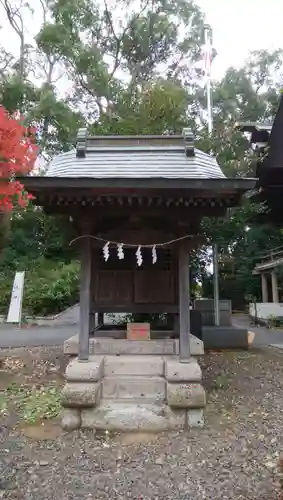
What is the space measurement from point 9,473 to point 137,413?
66.3 inches

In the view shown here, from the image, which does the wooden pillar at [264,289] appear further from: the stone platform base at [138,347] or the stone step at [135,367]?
the stone step at [135,367]

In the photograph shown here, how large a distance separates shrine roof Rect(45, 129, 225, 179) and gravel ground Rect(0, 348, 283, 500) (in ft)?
10.3

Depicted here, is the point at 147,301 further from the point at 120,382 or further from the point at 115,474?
the point at 115,474

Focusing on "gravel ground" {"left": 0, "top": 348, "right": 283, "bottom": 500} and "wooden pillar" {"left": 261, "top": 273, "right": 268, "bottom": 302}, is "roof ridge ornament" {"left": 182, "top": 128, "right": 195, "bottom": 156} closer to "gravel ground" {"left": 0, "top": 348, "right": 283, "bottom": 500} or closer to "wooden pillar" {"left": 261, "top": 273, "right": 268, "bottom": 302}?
"gravel ground" {"left": 0, "top": 348, "right": 283, "bottom": 500}

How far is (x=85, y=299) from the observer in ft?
17.2

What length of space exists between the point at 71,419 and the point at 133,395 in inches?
35.2

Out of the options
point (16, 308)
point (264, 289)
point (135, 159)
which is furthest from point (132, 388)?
point (264, 289)

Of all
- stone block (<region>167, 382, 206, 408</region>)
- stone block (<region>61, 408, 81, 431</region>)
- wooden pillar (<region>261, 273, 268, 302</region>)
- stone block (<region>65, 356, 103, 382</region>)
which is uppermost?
wooden pillar (<region>261, 273, 268, 302</region>)

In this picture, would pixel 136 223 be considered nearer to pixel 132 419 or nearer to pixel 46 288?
pixel 132 419

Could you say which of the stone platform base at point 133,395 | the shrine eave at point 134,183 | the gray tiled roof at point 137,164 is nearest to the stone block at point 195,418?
the stone platform base at point 133,395

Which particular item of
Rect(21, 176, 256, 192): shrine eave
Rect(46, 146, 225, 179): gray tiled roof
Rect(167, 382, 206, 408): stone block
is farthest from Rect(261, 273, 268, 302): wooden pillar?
Rect(21, 176, 256, 192): shrine eave

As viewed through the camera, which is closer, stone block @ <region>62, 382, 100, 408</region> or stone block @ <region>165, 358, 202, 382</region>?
stone block @ <region>62, 382, 100, 408</region>

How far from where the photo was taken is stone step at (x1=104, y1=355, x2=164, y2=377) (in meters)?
5.25

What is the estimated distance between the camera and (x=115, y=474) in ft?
11.5
